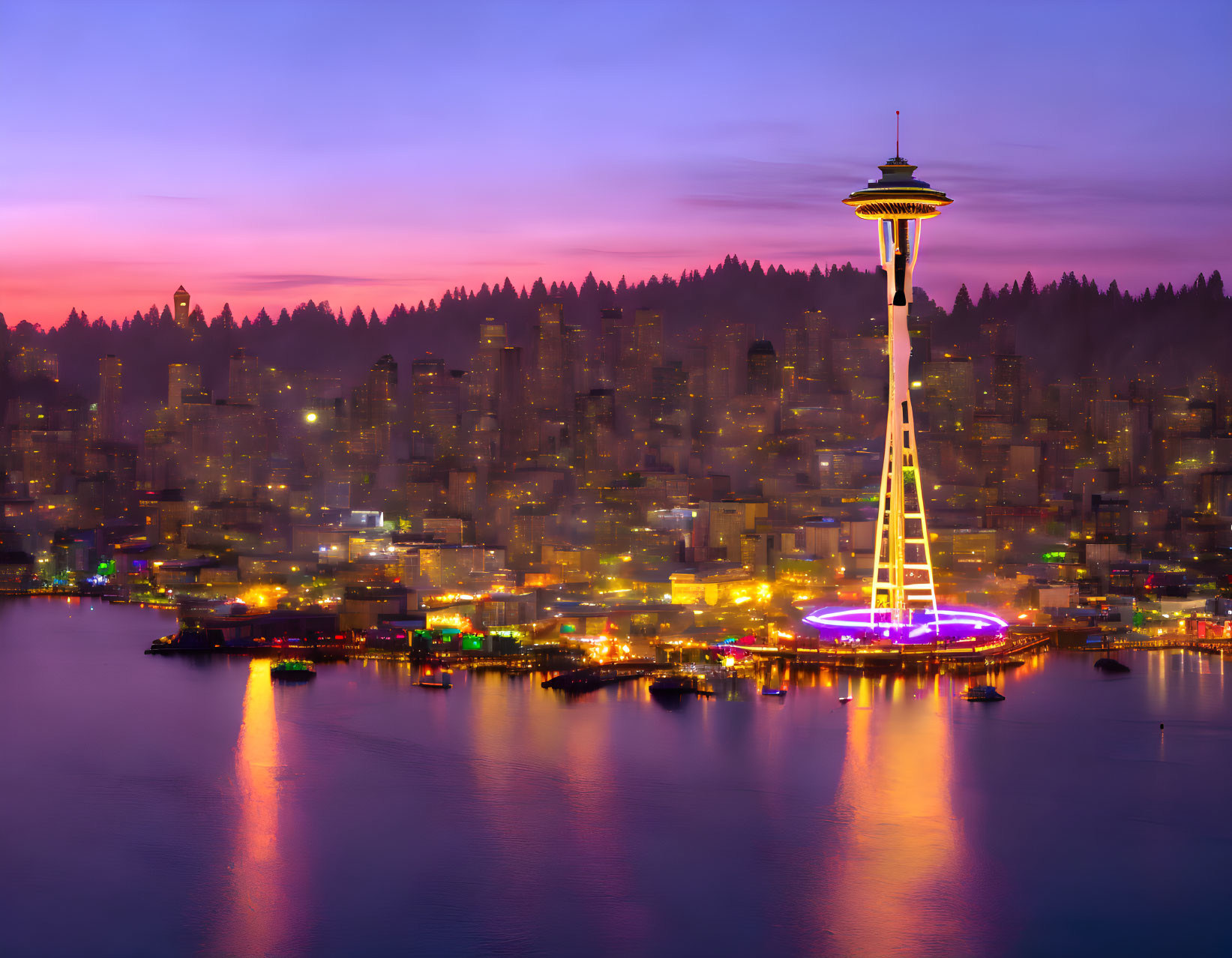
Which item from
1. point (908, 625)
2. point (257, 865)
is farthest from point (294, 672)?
point (257, 865)

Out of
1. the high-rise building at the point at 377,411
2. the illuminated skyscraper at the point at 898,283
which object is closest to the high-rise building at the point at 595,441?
the high-rise building at the point at 377,411

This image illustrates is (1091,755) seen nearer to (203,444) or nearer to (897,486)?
(897,486)

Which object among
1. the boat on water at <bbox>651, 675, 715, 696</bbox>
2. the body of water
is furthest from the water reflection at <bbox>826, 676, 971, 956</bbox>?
the boat on water at <bbox>651, 675, 715, 696</bbox>

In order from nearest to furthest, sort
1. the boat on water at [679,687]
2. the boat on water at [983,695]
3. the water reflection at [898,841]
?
the water reflection at [898,841] < the boat on water at [983,695] < the boat on water at [679,687]

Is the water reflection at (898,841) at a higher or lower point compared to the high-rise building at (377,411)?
lower

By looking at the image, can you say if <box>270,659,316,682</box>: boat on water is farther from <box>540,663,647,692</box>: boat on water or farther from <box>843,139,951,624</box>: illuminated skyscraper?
<box>843,139,951,624</box>: illuminated skyscraper

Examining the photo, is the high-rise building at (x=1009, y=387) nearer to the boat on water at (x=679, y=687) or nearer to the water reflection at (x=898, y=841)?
the boat on water at (x=679, y=687)

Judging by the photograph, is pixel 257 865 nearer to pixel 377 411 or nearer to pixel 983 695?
pixel 983 695
